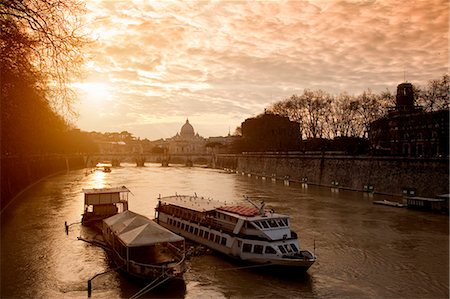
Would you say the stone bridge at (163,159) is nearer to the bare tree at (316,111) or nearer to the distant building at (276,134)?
the distant building at (276,134)

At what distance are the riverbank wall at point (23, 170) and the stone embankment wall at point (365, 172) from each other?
43072 mm

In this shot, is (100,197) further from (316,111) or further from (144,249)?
(316,111)

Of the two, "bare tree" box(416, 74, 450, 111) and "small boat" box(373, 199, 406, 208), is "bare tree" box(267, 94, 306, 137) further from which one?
"small boat" box(373, 199, 406, 208)

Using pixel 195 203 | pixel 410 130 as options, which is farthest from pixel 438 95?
pixel 195 203

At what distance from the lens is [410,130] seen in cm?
6581

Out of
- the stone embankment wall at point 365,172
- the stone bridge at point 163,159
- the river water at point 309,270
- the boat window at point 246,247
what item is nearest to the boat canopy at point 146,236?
the river water at point 309,270

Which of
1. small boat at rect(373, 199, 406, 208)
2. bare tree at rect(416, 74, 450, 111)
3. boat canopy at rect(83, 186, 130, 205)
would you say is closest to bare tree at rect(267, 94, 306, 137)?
bare tree at rect(416, 74, 450, 111)

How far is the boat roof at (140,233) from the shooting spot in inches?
838

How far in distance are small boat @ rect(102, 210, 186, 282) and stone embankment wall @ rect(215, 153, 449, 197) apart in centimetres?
3397

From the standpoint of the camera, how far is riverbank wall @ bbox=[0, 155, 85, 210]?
41.7 meters

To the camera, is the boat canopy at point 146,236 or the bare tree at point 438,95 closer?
the boat canopy at point 146,236

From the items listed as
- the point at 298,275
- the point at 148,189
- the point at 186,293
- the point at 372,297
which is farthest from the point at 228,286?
the point at 148,189

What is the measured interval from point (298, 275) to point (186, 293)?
6177 millimetres

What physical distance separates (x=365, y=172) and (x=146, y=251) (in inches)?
1702
